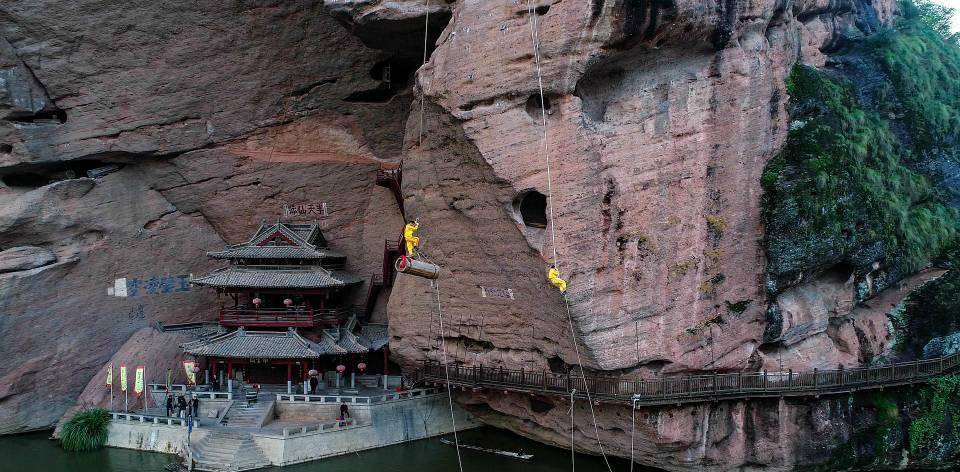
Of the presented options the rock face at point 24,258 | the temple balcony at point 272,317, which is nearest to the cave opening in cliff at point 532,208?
the temple balcony at point 272,317

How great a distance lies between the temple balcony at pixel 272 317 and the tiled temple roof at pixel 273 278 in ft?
2.70

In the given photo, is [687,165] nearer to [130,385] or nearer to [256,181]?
[256,181]

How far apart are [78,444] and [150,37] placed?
40.6 feet

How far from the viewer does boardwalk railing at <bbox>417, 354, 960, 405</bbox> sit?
18266mm

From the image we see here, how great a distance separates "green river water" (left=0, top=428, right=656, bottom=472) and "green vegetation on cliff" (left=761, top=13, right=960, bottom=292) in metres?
7.53

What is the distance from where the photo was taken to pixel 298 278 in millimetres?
24562

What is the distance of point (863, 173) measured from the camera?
68.8 ft

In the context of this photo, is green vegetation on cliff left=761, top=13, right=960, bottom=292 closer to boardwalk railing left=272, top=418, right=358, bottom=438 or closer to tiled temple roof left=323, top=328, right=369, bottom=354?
boardwalk railing left=272, top=418, right=358, bottom=438

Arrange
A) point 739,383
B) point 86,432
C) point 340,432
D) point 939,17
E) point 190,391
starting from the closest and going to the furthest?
point 739,383, point 340,432, point 86,432, point 190,391, point 939,17

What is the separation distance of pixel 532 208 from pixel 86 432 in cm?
1406

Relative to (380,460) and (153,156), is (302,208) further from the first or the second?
(380,460)

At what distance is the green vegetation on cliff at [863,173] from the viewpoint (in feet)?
63.7

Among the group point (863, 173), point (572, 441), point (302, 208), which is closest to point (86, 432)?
point (302, 208)

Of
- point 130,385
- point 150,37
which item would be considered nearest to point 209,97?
point 150,37
